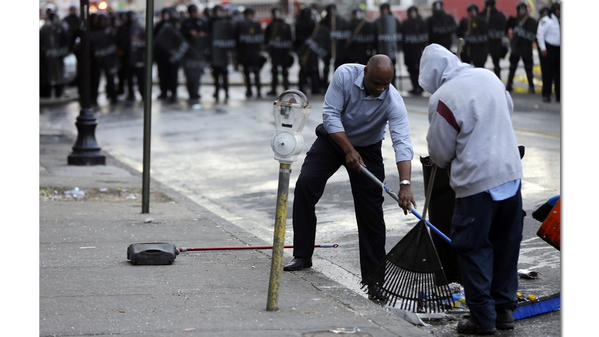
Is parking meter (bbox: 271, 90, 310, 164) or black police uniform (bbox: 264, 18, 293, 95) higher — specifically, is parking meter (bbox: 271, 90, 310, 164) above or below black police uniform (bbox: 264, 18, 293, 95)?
below

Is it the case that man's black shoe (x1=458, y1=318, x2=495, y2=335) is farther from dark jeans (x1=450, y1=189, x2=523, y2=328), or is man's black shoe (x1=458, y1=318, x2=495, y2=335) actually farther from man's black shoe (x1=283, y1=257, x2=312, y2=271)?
man's black shoe (x1=283, y1=257, x2=312, y2=271)

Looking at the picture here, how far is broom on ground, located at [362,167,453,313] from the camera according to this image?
7879 millimetres

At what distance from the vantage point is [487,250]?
24.8 feet

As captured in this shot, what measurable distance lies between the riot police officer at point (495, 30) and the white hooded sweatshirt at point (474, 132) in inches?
806

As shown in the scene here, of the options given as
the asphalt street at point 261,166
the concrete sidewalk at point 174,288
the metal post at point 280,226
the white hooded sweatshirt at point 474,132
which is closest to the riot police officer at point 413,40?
Result: the asphalt street at point 261,166

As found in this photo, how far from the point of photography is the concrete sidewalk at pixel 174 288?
7.12m

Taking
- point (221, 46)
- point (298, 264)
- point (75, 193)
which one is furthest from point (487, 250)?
point (221, 46)

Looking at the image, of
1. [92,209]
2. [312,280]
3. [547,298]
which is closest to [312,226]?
[312,280]

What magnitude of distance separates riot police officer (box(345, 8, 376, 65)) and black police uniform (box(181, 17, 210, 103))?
10.7 ft

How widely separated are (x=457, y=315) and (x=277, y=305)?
48.6 inches

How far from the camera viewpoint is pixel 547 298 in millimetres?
8000

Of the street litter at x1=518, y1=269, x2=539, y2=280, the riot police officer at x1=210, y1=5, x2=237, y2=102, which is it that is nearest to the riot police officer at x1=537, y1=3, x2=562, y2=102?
the riot police officer at x1=210, y1=5, x2=237, y2=102

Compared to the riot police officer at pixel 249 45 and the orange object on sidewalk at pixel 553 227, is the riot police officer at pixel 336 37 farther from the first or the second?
the orange object on sidewalk at pixel 553 227

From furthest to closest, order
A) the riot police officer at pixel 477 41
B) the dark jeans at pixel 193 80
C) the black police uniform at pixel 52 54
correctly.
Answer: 1. the dark jeans at pixel 193 80
2. the black police uniform at pixel 52 54
3. the riot police officer at pixel 477 41
